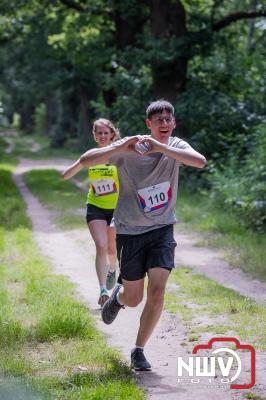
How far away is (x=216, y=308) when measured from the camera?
26.3 feet

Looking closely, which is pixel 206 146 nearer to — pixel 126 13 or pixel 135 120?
pixel 135 120

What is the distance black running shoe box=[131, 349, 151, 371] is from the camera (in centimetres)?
583

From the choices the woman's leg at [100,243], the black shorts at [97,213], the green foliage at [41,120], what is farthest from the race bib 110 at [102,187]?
the green foliage at [41,120]

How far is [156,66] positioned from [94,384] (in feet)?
55.3

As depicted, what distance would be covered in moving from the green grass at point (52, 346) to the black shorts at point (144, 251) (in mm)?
740

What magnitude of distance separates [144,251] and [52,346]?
4.48 feet

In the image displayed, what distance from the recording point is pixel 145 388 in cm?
539

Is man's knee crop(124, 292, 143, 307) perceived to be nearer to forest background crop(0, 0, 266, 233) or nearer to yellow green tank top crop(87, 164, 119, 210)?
yellow green tank top crop(87, 164, 119, 210)

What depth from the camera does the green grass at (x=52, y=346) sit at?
5.22 metres

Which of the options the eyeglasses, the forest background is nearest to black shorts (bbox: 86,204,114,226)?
the eyeglasses

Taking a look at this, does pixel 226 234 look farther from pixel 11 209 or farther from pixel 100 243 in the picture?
pixel 11 209

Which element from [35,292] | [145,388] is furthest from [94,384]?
[35,292]

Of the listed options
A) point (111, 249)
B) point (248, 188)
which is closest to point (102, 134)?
point (111, 249)

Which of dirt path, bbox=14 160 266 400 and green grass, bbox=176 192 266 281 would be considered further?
green grass, bbox=176 192 266 281
